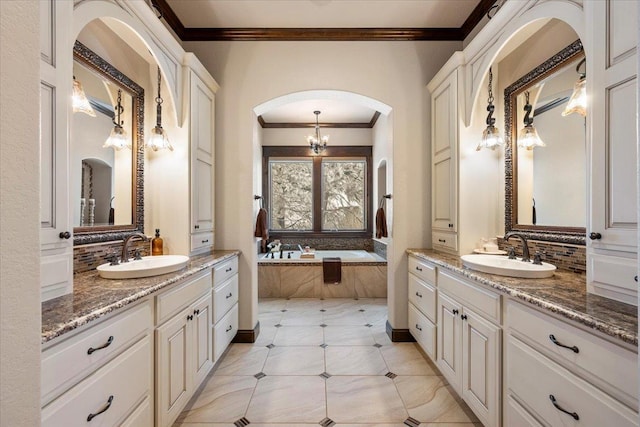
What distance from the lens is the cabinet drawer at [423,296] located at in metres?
2.29

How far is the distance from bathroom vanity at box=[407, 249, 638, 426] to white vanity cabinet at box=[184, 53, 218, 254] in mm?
1932

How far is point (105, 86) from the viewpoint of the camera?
6.30 feet

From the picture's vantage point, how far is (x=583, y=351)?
101 cm

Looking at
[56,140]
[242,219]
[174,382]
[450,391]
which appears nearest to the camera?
[56,140]

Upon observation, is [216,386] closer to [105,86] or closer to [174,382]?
[174,382]

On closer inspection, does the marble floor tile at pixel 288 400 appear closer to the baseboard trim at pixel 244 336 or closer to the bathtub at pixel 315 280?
the baseboard trim at pixel 244 336

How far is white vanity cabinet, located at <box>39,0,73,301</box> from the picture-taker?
119cm

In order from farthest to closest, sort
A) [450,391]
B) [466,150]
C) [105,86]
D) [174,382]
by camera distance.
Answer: [466,150] < [450,391] < [105,86] < [174,382]

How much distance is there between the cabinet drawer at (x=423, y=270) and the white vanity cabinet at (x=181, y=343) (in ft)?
5.54

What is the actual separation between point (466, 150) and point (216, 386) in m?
2.63

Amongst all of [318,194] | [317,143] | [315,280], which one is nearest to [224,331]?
[315,280]

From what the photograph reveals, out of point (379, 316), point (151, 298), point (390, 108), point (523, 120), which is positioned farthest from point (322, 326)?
point (523, 120)

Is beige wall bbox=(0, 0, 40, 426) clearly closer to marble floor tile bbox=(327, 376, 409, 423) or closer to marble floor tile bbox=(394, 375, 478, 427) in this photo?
marble floor tile bbox=(327, 376, 409, 423)

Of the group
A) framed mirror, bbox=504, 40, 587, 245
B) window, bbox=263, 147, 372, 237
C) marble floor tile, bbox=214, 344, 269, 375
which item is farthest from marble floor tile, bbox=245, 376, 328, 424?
window, bbox=263, 147, 372, 237
